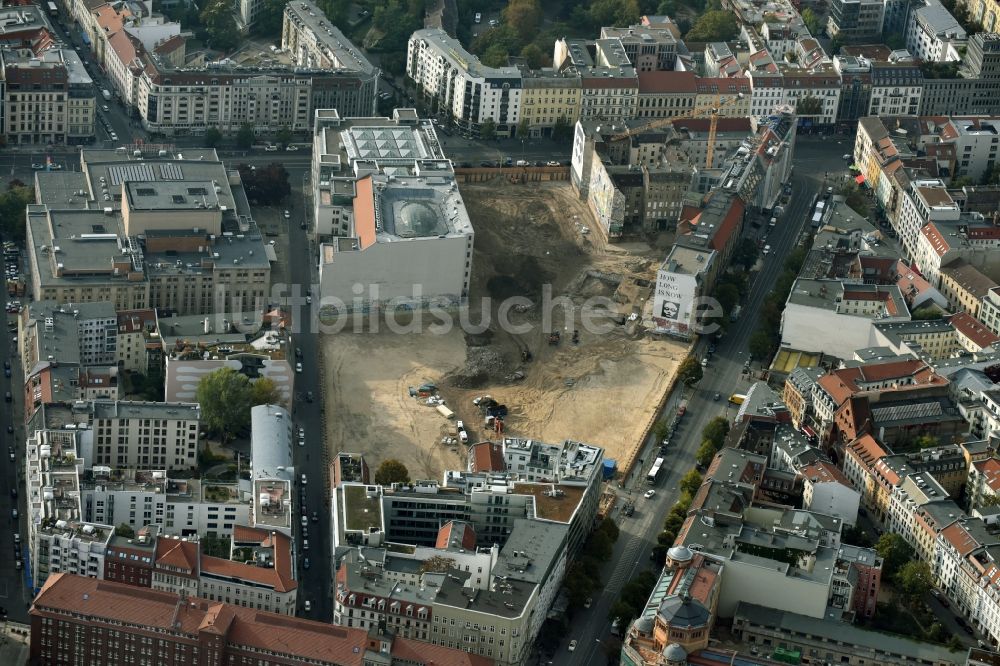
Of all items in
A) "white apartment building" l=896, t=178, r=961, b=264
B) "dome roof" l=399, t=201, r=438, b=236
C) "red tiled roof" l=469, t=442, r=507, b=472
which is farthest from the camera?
"white apartment building" l=896, t=178, r=961, b=264

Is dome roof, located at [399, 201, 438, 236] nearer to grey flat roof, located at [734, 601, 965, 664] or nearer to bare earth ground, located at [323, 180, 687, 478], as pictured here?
bare earth ground, located at [323, 180, 687, 478]

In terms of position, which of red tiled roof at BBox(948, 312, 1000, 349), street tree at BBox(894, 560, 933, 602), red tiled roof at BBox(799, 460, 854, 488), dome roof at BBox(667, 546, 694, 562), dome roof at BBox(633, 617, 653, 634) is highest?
red tiled roof at BBox(948, 312, 1000, 349)

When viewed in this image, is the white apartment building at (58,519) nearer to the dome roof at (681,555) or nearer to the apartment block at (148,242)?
the apartment block at (148,242)

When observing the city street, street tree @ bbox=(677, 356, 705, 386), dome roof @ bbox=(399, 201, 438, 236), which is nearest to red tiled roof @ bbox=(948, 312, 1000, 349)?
the city street

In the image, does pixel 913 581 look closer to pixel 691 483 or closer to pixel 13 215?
pixel 691 483

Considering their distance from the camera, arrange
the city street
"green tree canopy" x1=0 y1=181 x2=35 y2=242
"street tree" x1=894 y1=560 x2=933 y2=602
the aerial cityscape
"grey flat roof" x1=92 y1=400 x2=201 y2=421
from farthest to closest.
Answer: "green tree canopy" x1=0 y1=181 x2=35 y2=242
"grey flat roof" x1=92 y1=400 x2=201 y2=421
"street tree" x1=894 y1=560 x2=933 y2=602
the city street
the aerial cityscape

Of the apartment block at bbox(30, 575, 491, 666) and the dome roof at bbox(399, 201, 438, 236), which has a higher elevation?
the dome roof at bbox(399, 201, 438, 236)
